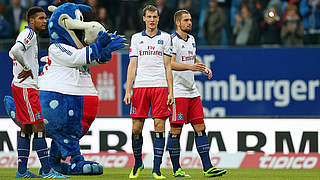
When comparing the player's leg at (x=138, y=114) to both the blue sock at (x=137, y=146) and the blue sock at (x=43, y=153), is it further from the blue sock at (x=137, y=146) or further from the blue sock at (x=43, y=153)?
the blue sock at (x=43, y=153)

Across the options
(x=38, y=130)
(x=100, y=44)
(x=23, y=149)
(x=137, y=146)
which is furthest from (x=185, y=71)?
(x=23, y=149)

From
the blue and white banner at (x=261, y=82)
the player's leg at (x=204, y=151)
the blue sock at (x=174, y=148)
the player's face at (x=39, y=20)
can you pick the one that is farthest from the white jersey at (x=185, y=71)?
the blue and white banner at (x=261, y=82)

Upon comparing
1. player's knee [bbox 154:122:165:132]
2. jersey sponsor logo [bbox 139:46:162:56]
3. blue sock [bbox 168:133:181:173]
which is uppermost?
jersey sponsor logo [bbox 139:46:162:56]

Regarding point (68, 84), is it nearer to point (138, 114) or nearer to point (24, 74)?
point (24, 74)

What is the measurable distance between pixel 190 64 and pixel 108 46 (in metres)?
1.28

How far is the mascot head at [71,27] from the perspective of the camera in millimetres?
9016

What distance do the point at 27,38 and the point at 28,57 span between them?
256mm

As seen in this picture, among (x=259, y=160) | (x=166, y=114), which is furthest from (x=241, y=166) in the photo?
(x=166, y=114)

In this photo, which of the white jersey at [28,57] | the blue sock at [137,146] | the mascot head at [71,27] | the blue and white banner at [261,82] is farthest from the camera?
the blue and white banner at [261,82]

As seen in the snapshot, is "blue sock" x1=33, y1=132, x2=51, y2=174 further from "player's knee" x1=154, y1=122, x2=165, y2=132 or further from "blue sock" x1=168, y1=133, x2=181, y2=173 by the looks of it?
"blue sock" x1=168, y1=133, x2=181, y2=173

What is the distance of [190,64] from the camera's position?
962cm

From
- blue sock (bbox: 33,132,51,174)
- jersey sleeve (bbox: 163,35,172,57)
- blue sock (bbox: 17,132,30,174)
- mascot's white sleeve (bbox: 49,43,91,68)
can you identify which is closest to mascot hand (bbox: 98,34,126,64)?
mascot's white sleeve (bbox: 49,43,91,68)

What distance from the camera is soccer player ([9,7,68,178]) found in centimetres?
886

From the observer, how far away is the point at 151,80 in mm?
9250
